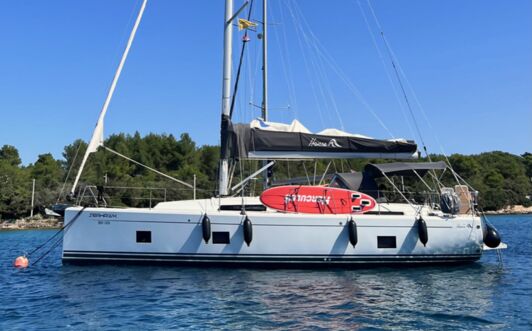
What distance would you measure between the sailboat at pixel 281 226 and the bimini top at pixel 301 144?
35 millimetres

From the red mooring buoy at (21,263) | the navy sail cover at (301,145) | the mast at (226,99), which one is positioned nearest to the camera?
the red mooring buoy at (21,263)

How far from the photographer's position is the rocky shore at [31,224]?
4519 centimetres

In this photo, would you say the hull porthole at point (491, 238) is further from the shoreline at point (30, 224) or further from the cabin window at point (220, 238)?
the shoreline at point (30, 224)

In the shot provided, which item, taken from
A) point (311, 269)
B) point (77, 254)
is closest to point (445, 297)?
point (311, 269)

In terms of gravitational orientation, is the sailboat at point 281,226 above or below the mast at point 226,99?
below

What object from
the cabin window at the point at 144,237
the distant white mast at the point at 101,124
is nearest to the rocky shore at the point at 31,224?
the distant white mast at the point at 101,124

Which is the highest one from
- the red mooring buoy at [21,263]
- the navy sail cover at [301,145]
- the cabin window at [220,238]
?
the navy sail cover at [301,145]

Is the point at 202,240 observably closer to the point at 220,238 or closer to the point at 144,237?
the point at 220,238

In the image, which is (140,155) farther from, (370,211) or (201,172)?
(370,211)

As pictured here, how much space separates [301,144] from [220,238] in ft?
14.3

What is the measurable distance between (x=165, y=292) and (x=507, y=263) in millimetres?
11874

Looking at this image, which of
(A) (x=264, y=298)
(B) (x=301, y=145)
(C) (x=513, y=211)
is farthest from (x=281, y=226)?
(C) (x=513, y=211)

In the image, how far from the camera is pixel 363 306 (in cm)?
996

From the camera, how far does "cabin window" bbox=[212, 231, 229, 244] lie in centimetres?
1434
